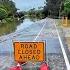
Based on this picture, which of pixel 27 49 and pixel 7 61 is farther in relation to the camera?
pixel 7 61

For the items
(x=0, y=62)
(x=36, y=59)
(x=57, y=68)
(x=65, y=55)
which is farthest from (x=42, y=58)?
(x=65, y=55)

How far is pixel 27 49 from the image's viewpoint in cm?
1273

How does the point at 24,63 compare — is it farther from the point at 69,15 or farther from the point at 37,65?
the point at 69,15

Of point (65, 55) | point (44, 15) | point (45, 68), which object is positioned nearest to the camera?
point (45, 68)

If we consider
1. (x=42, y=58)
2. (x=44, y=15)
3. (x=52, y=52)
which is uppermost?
(x=42, y=58)

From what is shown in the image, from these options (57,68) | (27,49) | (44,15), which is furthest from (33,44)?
(44,15)

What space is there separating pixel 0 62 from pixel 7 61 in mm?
412

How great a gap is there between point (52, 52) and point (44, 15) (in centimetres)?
12979

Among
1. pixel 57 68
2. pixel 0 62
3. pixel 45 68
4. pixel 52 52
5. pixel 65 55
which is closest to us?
pixel 45 68

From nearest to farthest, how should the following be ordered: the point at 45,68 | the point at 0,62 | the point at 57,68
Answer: the point at 45,68
the point at 57,68
the point at 0,62

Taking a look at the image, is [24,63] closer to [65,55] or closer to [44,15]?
[65,55]

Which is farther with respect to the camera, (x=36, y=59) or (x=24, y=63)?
(x=24, y=63)

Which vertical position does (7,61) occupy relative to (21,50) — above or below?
below

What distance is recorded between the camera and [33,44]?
12805 millimetres
